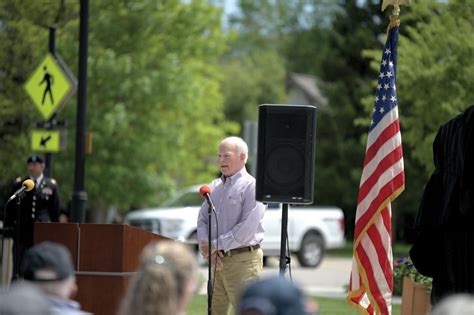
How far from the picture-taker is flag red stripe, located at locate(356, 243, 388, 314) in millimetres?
9773

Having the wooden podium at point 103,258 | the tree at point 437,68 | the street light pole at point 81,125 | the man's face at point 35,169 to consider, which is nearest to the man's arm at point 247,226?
the wooden podium at point 103,258

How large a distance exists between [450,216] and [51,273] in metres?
3.48

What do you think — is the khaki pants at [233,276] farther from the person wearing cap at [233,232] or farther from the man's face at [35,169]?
the man's face at [35,169]

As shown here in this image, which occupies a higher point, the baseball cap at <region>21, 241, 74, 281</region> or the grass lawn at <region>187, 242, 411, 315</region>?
the baseball cap at <region>21, 241, 74, 281</region>

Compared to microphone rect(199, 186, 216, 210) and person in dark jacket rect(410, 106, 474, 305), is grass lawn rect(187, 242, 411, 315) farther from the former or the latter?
person in dark jacket rect(410, 106, 474, 305)

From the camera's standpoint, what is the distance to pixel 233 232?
9273mm

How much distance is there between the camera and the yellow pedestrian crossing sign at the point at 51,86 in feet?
52.3

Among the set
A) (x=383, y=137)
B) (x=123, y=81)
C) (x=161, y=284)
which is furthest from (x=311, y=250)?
(x=161, y=284)

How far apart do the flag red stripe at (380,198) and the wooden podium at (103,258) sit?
2055mm

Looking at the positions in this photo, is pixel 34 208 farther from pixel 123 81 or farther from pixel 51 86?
pixel 123 81

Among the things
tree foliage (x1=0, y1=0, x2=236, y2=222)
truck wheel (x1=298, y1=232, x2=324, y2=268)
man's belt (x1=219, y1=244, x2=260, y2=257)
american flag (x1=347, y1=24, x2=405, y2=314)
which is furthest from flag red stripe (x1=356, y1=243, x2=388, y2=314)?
truck wheel (x1=298, y1=232, x2=324, y2=268)

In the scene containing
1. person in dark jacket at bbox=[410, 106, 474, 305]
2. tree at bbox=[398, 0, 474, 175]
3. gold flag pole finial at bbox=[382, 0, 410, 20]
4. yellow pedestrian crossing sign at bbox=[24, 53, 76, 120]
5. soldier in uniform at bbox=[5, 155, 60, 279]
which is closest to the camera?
person in dark jacket at bbox=[410, 106, 474, 305]

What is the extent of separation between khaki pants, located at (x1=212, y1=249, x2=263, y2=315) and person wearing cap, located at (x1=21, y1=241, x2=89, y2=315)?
434cm

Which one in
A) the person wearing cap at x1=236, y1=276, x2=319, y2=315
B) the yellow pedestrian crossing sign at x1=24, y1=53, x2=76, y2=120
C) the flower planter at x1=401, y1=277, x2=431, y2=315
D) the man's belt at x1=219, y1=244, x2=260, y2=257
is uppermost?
the yellow pedestrian crossing sign at x1=24, y1=53, x2=76, y2=120
